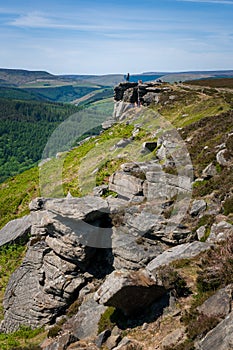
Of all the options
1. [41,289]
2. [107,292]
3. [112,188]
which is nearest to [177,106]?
[112,188]

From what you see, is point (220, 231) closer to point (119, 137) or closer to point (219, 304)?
point (219, 304)

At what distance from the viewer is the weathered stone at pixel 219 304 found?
1033cm

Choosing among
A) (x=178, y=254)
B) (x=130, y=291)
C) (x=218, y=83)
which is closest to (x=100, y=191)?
(x=178, y=254)

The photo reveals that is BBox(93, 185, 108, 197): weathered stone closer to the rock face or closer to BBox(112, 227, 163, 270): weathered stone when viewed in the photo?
the rock face

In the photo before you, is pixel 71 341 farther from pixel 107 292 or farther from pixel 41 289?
pixel 41 289

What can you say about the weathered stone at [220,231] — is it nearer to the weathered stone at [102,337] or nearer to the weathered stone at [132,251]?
the weathered stone at [132,251]

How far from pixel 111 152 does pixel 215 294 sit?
90.9 feet

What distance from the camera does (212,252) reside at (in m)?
13.4

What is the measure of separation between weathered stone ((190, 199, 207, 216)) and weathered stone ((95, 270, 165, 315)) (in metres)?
6.63

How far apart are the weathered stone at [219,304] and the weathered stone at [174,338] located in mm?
867

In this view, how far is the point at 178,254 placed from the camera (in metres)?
14.4

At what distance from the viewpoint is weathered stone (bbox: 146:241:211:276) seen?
13930 millimetres

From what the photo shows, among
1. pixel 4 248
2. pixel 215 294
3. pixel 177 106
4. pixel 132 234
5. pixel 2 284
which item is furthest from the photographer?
pixel 177 106

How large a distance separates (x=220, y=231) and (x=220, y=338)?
6458 millimetres
